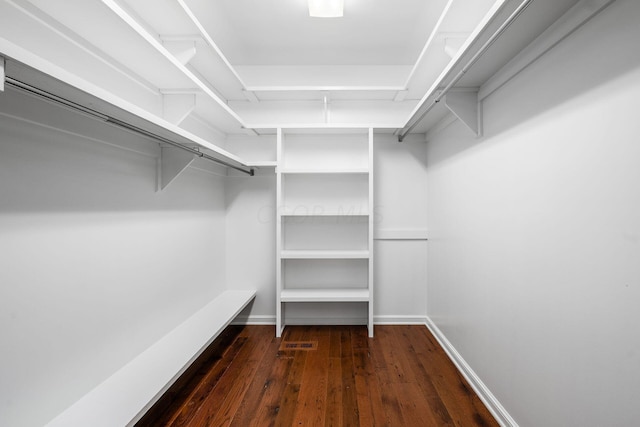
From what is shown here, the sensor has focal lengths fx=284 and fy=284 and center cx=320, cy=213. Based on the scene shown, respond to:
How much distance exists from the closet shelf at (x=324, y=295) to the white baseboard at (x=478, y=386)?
0.71 metres

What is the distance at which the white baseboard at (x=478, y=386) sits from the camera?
58.1 inches

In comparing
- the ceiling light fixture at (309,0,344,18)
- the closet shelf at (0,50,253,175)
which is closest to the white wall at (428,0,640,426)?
the ceiling light fixture at (309,0,344,18)

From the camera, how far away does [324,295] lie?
2555 millimetres

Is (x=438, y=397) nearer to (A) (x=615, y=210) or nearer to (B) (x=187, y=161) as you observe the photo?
(A) (x=615, y=210)

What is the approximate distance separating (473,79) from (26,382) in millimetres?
2415

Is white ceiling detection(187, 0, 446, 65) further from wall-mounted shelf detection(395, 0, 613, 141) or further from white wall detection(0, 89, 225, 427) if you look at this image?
white wall detection(0, 89, 225, 427)

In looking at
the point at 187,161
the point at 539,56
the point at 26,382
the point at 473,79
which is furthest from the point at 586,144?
the point at 26,382

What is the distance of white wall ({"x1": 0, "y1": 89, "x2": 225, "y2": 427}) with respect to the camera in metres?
0.95

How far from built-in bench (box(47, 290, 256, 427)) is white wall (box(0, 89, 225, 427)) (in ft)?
0.17

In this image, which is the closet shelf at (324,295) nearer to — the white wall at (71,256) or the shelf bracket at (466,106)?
the white wall at (71,256)

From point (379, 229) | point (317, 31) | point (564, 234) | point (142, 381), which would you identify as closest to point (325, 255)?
point (379, 229)

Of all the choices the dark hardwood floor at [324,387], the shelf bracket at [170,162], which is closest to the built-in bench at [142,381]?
the dark hardwood floor at [324,387]

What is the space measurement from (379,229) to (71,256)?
2.31 metres

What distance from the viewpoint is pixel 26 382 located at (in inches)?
38.6
